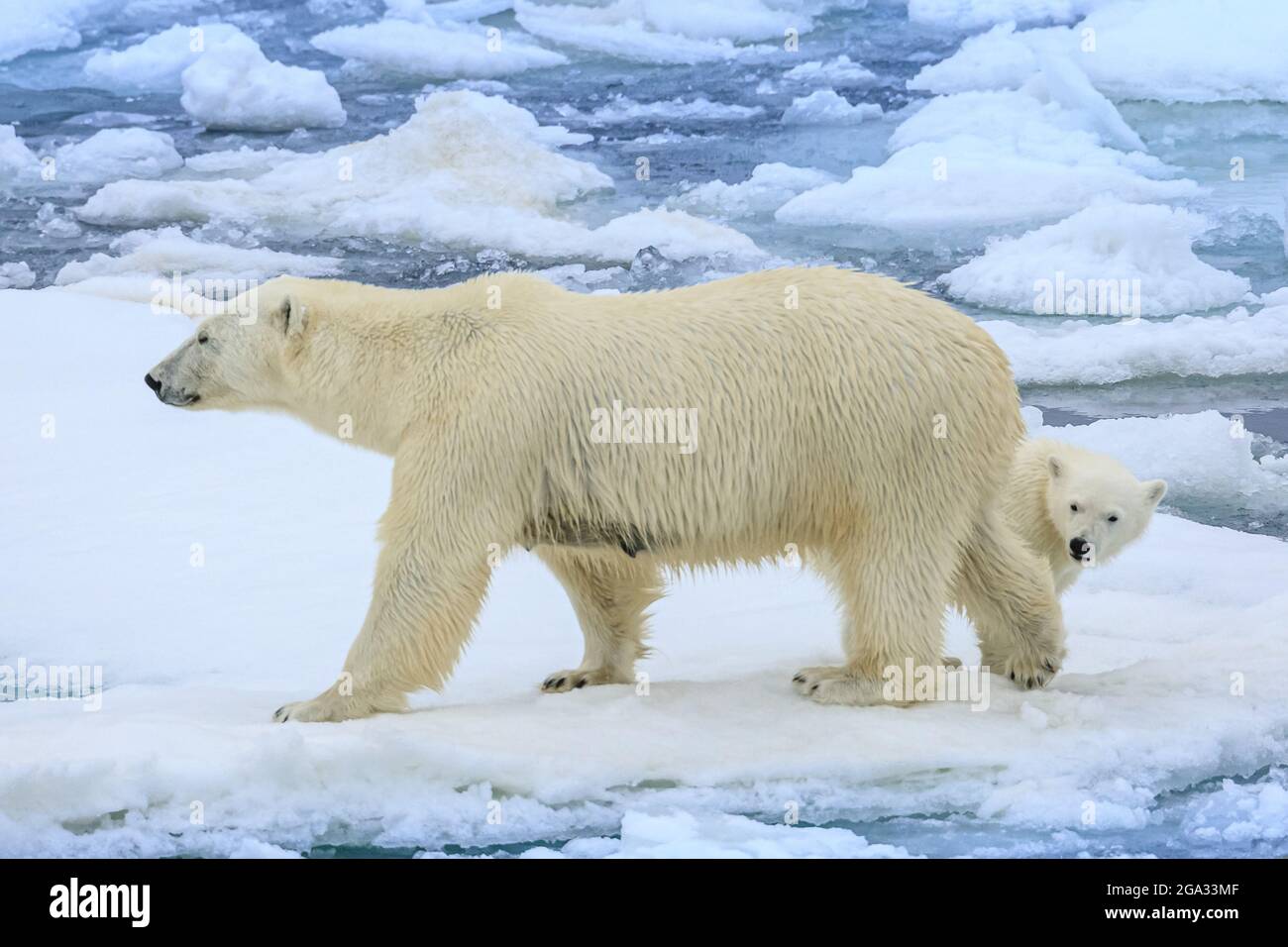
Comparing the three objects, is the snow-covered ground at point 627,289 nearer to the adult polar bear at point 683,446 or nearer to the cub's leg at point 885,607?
the cub's leg at point 885,607

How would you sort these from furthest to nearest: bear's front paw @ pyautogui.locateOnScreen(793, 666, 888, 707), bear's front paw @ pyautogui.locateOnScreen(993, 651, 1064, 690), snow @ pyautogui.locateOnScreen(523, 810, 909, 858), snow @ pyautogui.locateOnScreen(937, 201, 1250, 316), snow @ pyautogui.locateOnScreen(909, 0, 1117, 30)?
snow @ pyautogui.locateOnScreen(909, 0, 1117, 30)
snow @ pyautogui.locateOnScreen(937, 201, 1250, 316)
bear's front paw @ pyautogui.locateOnScreen(993, 651, 1064, 690)
bear's front paw @ pyautogui.locateOnScreen(793, 666, 888, 707)
snow @ pyautogui.locateOnScreen(523, 810, 909, 858)

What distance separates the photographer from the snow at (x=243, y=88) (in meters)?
10.6

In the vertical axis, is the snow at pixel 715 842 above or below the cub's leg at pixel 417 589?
below

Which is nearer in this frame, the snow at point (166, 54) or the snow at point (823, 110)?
the snow at point (166, 54)

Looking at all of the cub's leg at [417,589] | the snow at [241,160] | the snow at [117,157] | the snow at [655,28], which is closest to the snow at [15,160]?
the snow at [117,157]

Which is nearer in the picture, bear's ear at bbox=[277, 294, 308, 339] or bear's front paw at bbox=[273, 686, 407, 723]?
bear's front paw at bbox=[273, 686, 407, 723]

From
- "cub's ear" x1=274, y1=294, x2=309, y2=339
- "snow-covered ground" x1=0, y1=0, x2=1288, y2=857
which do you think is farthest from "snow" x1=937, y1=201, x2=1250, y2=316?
"cub's ear" x1=274, y1=294, x2=309, y2=339

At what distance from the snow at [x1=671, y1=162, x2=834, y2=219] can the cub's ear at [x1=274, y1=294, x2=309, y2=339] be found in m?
6.37

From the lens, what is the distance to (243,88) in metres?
10.6

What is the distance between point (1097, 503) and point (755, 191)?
5.88m

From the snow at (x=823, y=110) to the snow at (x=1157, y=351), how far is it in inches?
83.2

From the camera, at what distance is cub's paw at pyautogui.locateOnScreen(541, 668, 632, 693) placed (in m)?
4.92

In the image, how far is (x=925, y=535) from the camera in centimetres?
435

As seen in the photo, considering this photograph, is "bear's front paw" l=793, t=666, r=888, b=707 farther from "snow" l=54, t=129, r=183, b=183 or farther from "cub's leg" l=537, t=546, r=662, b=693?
"snow" l=54, t=129, r=183, b=183
